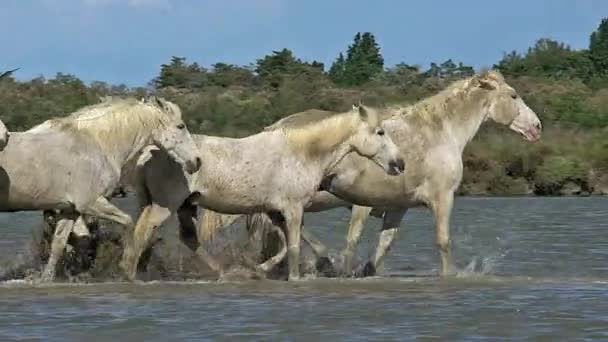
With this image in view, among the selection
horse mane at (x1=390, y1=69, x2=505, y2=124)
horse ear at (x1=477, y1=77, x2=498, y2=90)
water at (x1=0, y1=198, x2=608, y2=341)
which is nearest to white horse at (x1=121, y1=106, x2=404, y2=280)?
water at (x1=0, y1=198, x2=608, y2=341)

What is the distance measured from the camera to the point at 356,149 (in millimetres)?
14586

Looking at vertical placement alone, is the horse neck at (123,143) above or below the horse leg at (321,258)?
above

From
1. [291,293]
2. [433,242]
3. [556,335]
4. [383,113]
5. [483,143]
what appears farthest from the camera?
[483,143]

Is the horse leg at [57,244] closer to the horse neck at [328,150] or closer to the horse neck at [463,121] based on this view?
the horse neck at [328,150]

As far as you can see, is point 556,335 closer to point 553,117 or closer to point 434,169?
point 434,169

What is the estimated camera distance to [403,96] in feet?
172

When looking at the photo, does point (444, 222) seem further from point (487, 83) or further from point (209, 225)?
point (209, 225)

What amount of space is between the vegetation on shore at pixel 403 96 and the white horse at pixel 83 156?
5000 mm

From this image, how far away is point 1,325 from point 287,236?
13.0ft

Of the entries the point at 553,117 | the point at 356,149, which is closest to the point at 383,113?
the point at 356,149

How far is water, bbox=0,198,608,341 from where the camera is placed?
1080cm

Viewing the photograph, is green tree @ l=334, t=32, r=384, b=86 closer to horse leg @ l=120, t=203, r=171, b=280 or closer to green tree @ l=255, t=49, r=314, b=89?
green tree @ l=255, t=49, r=314, b=89

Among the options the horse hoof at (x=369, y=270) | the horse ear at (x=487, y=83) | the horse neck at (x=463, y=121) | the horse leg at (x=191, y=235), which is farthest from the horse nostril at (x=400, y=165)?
the horse leg at (x=191, y=235)

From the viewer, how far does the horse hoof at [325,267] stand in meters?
15.5
